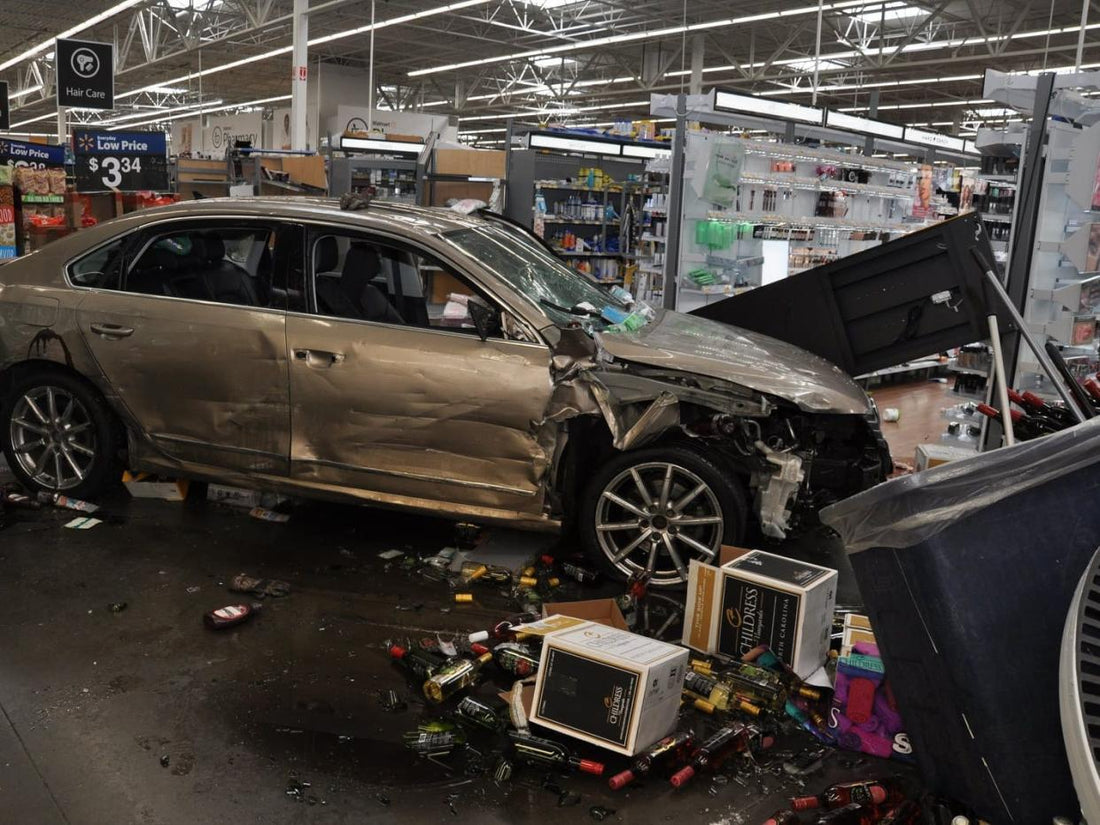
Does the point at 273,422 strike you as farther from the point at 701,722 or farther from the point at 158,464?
the point at 701,722

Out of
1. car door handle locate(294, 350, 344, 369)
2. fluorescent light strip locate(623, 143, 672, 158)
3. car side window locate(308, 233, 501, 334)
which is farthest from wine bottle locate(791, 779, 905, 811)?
fluorescent light strip locate(623, 143, 672, 158)

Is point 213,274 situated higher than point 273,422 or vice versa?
point 213,274

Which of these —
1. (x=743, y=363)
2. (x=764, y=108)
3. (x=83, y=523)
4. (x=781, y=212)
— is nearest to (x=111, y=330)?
(x=83, y=523)

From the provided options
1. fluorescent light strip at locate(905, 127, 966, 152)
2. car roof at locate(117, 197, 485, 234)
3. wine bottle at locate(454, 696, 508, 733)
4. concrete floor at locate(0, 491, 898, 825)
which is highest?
fluorescent light strip at locate(905, 127, 966, 152)

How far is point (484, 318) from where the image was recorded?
4.08 metres

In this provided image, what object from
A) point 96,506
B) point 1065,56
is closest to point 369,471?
point 96,506

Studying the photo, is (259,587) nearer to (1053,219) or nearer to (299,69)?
(1053,219)

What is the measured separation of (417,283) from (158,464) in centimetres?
159

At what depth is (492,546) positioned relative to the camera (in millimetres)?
4578

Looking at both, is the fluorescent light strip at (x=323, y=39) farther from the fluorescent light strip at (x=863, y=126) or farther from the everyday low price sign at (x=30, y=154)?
the everyday low price sign at (x=30, y=154)

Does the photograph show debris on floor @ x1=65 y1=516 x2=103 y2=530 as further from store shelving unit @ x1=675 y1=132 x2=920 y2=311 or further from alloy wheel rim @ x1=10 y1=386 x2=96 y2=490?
store shelving unit @ x1=675 y1=132 x2=920 y2=311

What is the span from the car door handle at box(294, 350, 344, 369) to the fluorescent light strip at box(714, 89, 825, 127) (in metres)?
5.29

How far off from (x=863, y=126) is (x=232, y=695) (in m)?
10.2

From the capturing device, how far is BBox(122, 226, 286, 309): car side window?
14.6 feet
